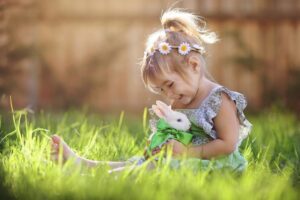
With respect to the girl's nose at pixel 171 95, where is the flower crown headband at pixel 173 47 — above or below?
above

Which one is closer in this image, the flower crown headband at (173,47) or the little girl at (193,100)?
the little girl at (193,100)

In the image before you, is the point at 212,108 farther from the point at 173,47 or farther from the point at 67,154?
the point at 67,154

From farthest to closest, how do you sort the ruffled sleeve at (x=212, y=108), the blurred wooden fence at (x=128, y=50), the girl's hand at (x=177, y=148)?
the blurred wooden fence at (x=128, y=50), the ruffled sleeve at (x=212, y=108), the girl's hand at (x=177, y=148)

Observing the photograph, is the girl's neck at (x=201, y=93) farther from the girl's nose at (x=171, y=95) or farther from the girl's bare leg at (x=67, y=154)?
the girl's bare leg at (x=67, y=154)

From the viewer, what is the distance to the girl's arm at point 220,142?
3.06 meters

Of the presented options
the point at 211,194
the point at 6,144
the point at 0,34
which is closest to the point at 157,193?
the point at 211,194

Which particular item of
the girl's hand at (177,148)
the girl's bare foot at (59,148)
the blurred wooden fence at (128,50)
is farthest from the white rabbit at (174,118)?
the blurred wooden fence at (128,50)

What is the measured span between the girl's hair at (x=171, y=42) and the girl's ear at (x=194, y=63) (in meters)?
0.03

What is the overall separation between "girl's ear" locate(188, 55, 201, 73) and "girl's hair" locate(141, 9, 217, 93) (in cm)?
3

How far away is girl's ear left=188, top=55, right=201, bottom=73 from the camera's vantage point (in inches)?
126

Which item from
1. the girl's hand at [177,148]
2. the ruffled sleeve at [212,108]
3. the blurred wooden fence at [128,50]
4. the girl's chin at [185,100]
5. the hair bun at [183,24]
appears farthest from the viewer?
the blurred wooden fence at [128,50]

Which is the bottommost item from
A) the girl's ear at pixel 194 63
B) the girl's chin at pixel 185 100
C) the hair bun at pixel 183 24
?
the girl's chin at pixel 185 100

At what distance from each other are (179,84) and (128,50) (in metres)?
5.93

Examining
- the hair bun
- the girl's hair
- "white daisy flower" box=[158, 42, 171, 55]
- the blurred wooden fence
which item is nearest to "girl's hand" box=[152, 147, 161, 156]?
the girl's hair
